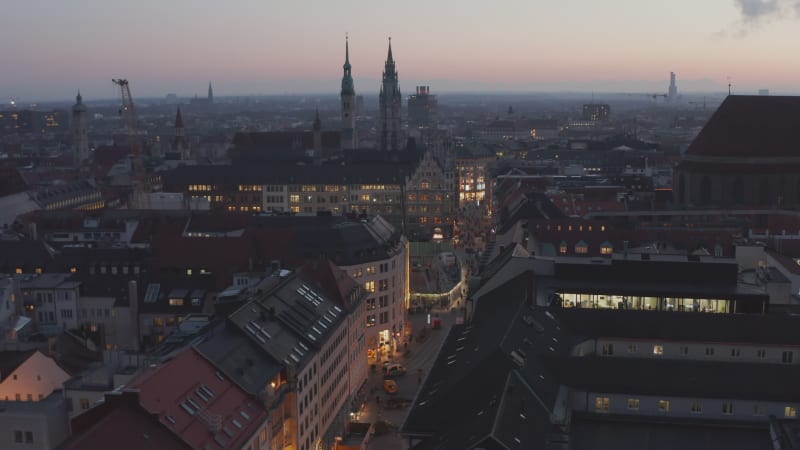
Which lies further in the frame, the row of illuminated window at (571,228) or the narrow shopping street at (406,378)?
the row of illuminated window at (571,228)

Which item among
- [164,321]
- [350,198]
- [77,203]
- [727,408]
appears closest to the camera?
[727,408]

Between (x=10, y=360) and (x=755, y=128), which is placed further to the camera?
(x=755, y=128)

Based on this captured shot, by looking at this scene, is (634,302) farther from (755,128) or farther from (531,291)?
(755,128)

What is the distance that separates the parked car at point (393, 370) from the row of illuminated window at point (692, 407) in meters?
24.3

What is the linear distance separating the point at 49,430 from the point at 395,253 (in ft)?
121

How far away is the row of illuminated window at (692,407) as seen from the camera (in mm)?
39406

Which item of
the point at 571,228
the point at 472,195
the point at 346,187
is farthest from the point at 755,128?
the point at 472,195

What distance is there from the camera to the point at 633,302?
55500 mm

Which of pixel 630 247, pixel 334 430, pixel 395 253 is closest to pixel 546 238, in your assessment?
pixel 630 247

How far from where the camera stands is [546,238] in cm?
7712

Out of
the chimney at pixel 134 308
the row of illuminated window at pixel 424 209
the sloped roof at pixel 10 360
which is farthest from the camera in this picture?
the row of illuminated window at pixel 424 209

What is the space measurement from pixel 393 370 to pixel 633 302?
58.2 ft

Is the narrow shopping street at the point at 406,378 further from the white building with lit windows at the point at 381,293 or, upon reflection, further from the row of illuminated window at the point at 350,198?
the row of illuminated window at the point at 350,198

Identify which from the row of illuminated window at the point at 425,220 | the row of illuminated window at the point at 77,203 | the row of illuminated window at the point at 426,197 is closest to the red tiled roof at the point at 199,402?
the row of illuminated window at the point at 425,220
